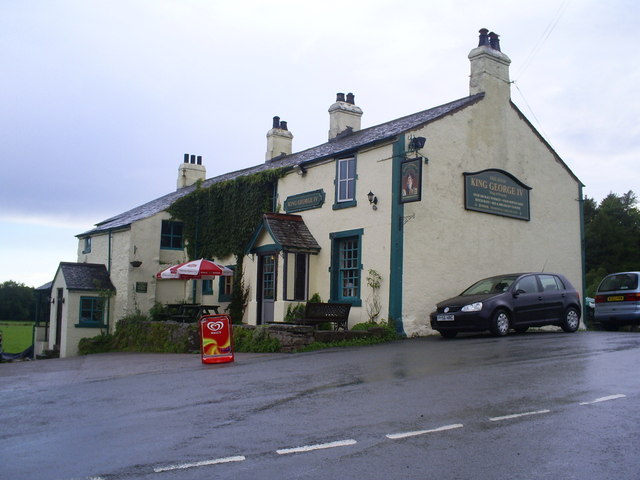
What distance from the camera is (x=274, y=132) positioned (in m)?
30.7

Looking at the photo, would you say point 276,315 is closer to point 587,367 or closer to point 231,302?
point 231,302

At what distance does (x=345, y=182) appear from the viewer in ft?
65.7

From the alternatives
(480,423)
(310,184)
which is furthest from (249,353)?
(480,423)

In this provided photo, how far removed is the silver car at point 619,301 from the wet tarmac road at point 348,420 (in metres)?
6.69

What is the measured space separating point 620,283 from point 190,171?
78.0 feet

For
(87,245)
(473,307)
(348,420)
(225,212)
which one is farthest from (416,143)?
(87,245)

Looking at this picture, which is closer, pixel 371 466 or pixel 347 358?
pixel 371 466

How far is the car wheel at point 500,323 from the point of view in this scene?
1581 cm

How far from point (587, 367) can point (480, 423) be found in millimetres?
4326

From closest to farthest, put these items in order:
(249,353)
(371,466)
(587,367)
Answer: (371,466) < (587,367) < (249,353)

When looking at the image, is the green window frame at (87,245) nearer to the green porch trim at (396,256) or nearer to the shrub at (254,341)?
the shrub at (254,341)

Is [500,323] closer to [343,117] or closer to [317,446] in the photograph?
[317,446]

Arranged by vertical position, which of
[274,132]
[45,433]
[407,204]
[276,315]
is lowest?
[45,433]

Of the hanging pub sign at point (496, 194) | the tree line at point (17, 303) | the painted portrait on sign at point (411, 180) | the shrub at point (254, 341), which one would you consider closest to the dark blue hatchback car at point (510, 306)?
the painted portrait on sign at point (411, 180)
